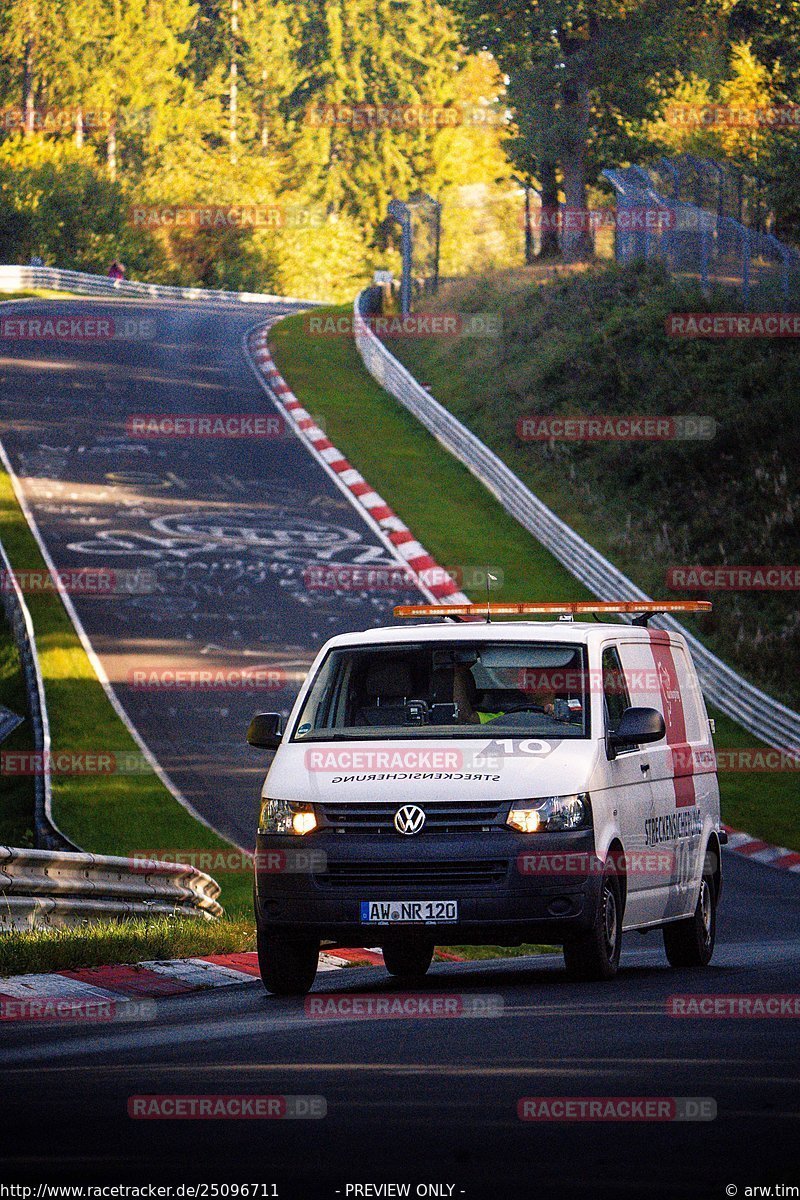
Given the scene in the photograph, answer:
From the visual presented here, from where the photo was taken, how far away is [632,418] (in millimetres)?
39875

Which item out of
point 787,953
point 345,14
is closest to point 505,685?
point 787,953

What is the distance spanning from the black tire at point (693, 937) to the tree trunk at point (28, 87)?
93.9 metres

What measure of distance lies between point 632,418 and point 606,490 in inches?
125

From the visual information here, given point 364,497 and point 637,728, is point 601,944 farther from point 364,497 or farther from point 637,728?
point 364,497

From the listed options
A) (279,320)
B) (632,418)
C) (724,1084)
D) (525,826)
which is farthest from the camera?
(279,320)

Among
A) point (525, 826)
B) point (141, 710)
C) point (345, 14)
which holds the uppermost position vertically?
point (345, 14)

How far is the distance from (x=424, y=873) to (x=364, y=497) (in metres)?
26.4

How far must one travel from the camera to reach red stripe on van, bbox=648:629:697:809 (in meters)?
12.3

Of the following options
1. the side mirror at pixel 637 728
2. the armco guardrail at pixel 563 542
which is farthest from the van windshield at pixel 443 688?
the armco guardrail at pixel 563 542

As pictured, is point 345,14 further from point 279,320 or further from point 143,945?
point 143,945

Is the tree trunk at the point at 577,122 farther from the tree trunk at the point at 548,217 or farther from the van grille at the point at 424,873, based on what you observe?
the van grille at the point at 424,873

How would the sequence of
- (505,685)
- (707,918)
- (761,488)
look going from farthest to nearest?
(761,488), (707,918), (505,685)

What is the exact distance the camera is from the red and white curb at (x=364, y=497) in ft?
99.0

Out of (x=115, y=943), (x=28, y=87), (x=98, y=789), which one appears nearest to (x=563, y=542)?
(x=98, y=789)
